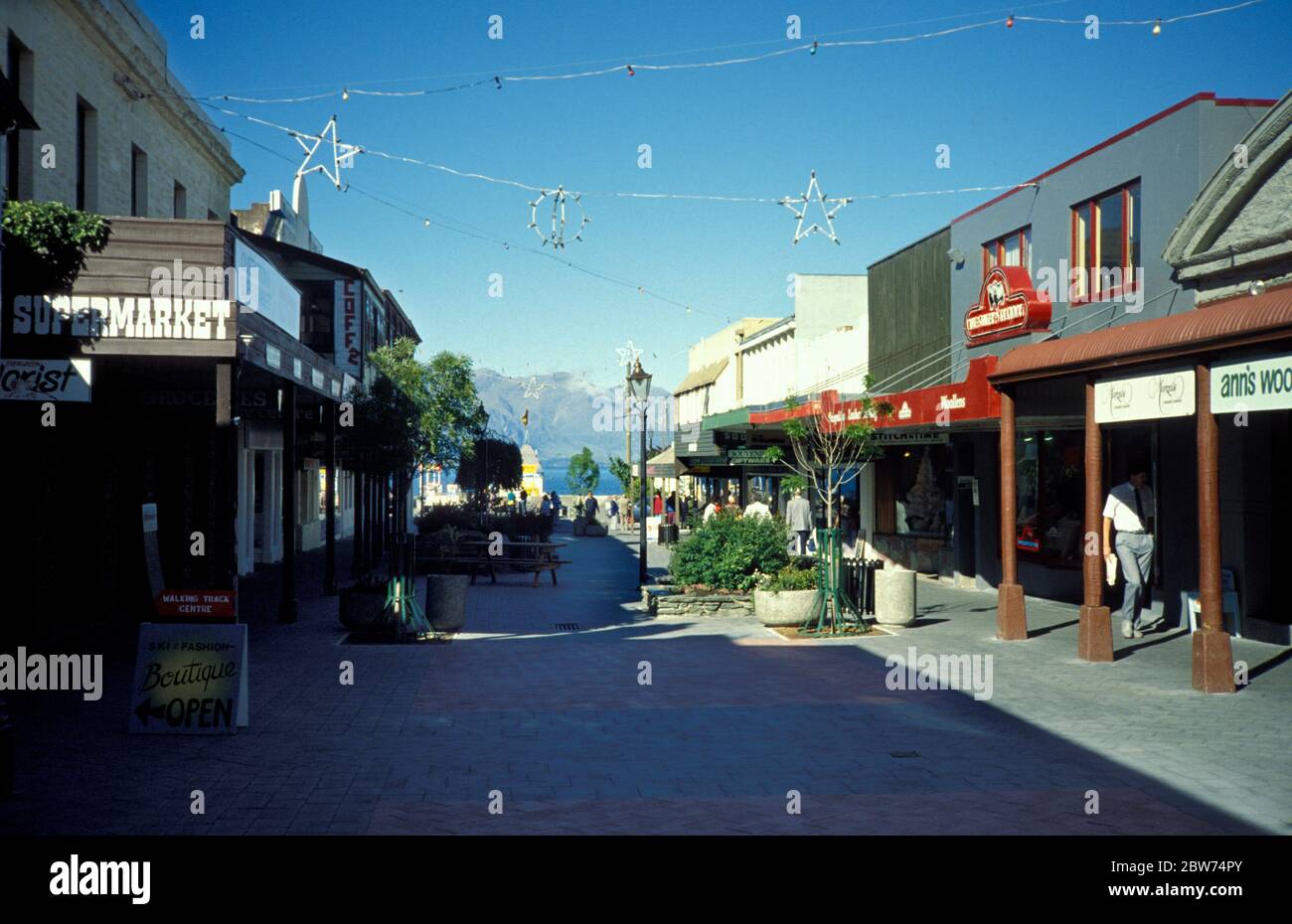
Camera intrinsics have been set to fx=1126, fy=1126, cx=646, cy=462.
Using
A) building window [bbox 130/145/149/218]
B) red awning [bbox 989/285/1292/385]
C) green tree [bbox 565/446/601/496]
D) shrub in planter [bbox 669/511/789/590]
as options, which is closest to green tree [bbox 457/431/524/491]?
building window [bbox 130/145/149/218]

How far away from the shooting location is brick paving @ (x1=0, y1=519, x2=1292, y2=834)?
6523 millimetres

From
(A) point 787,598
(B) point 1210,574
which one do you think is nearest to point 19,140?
(A) point 787,598

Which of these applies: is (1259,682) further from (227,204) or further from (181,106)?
(227,204)

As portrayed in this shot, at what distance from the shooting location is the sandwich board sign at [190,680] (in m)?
8.56

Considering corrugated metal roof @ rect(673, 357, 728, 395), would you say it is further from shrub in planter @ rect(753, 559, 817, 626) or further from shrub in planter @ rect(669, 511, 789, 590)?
shrub in planter @ rect(753, 559, 817, 626)

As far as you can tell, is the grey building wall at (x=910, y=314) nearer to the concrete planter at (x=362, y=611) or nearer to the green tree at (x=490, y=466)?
the concrete planter at (x=362, y=611)

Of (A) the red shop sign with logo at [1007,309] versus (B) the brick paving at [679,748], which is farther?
(A) the red shop sign with logo at [1007,309]

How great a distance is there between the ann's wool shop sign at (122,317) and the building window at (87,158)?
18.3 feet

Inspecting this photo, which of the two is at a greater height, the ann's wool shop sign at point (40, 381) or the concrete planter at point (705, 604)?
the ann's wool shop sign at point (40, 381)

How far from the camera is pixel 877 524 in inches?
1011

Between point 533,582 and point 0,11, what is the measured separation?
43.8 feet

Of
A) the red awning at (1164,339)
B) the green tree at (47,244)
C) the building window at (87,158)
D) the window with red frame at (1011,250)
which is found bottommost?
the red awning at (1164,339)

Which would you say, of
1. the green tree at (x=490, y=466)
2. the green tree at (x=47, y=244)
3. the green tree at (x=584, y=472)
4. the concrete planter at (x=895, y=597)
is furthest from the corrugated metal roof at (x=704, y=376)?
the green tree at (x=47, y=244)
